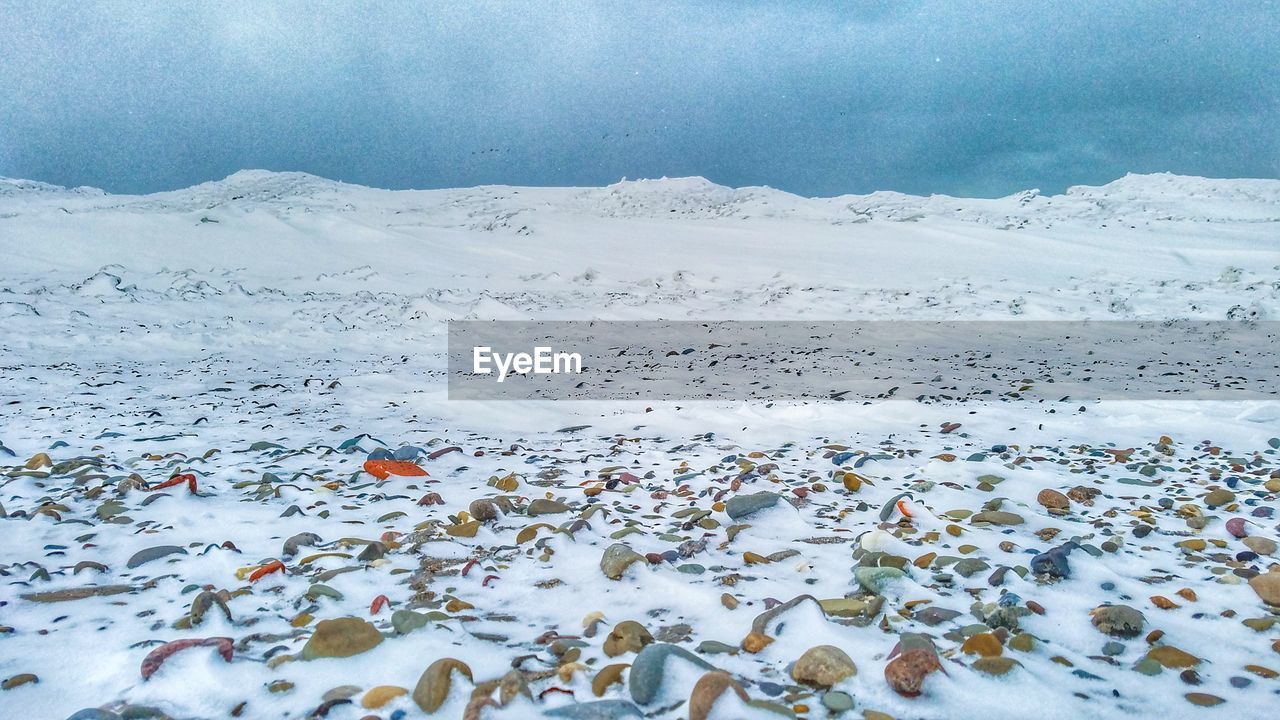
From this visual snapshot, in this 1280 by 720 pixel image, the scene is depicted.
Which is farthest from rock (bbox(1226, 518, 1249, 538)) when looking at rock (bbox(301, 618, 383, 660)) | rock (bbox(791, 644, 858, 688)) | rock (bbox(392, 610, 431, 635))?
rock (bbox(301, 618, 383, 660))

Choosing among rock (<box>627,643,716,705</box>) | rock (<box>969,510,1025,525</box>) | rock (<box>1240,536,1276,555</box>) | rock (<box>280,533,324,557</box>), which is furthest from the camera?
rock (<box>969,510,1025,525</box>)

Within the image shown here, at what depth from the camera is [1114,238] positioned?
17.0 metres

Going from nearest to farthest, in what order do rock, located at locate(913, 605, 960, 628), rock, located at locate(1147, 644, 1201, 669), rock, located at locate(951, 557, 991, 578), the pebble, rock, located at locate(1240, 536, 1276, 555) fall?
rock, located at locate(1147, 644, 1201, 669) < rock, located at locate(913, 605, 960, 628) < rock, located at locate(951, 557, 991, 578) < rock, located at locate(1240, 536, 1276, 555) < the pebble

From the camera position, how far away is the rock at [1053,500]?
3.24 meters

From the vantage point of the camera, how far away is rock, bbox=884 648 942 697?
5.70 feet

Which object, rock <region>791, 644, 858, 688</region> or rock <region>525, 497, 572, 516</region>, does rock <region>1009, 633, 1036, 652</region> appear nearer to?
rock <region>791, 644, 858, 688</region>

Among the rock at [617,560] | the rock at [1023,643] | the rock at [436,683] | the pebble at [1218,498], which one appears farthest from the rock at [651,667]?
the pebble at [1218,498]

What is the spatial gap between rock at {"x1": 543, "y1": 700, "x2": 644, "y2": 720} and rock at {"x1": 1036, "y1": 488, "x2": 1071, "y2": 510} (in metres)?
2.51

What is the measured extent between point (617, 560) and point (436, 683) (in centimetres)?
97

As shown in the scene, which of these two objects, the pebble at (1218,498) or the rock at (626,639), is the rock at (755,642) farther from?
the pebble at (1218,498)

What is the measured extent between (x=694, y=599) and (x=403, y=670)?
971mm

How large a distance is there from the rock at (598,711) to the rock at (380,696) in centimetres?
39

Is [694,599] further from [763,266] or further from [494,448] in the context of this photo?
[763,266]

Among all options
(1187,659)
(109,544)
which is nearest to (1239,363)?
(1187,659)
